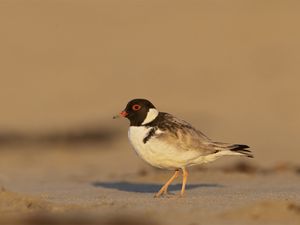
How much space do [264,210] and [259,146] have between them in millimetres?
10136

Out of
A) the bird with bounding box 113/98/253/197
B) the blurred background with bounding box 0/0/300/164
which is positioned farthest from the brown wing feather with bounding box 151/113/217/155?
the blurred background with bounding box 0/0/300/164

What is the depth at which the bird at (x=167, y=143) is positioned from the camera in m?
10.7

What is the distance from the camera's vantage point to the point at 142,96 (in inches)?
1045

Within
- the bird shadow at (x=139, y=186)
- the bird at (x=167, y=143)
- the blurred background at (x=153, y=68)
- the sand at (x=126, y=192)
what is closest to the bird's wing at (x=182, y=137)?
the bird at (x=167, y=143)

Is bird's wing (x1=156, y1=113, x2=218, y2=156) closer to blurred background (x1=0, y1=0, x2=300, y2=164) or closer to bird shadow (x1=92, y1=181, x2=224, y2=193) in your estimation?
bird shadow (x1=92, y1=181, x2=224, y2=193)

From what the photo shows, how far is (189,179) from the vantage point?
42.9 ft

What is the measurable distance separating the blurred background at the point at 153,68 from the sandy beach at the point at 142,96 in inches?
2.0

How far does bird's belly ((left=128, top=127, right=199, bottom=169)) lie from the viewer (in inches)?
418

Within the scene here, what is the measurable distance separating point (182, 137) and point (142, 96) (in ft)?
51.9

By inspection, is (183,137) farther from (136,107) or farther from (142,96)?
(142,96)

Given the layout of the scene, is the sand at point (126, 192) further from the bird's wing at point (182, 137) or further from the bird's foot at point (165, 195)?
the bird's wing at point (182, 137)

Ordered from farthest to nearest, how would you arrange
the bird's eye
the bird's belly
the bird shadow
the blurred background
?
the blurred background
the bird shadow
the bird's eye
the bird's belly

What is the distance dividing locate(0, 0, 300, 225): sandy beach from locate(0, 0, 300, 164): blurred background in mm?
50

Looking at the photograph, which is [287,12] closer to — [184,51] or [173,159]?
[184,51]
